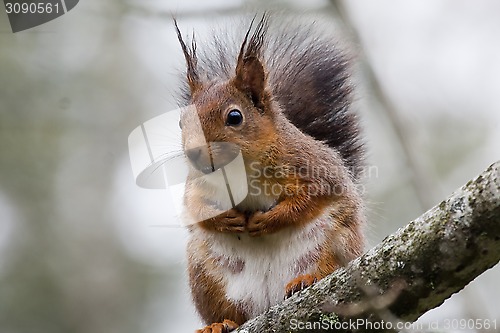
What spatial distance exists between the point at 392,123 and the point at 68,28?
5231 millimetres

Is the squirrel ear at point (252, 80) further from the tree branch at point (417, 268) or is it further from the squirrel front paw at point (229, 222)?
the tree branch at point (417, 268)

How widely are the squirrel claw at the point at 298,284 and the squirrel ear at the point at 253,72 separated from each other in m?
1.02

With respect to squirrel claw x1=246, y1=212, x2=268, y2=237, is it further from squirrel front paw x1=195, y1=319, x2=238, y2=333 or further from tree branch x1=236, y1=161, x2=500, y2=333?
tree branch x1=236, y1=161, x2=500, y2=333

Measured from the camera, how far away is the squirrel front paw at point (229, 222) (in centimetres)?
338

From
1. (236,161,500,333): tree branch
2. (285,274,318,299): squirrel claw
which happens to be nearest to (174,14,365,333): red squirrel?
(285,274,318,299): squirrel claw

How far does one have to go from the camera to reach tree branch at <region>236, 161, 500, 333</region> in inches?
83.4

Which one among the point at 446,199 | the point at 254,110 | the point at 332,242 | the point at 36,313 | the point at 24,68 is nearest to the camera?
the point at 446,199

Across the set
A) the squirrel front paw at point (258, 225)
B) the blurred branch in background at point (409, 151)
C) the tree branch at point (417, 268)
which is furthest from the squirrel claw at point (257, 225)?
the blurred branch in background at point (409, 151)

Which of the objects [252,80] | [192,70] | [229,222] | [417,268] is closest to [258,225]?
[229,222]

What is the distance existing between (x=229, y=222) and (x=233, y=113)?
57 centimetres

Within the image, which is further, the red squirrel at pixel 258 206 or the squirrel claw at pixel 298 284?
the red squirrel at pixel 258 206

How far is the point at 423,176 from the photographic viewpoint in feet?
8.76

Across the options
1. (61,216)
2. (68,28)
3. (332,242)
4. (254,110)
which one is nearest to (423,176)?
(332,242)

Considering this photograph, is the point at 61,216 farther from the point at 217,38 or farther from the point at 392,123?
the point at 392,123
